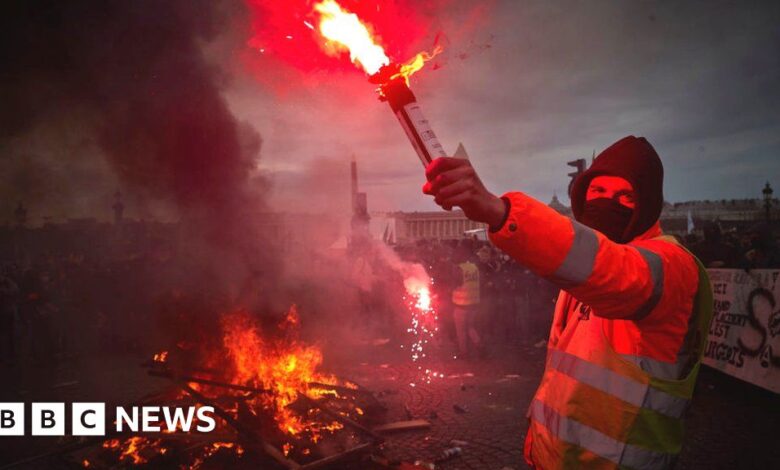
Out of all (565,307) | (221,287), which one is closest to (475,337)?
(221,287)

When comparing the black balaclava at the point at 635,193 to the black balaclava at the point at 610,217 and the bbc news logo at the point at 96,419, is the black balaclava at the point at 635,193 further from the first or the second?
the bbc news logo at the point at 96,419

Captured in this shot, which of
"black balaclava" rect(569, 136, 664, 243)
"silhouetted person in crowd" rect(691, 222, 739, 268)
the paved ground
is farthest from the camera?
"silhouetted person in crowd" rect(691, 222, 739, 268)

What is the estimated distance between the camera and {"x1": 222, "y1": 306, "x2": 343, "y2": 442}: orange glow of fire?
5.14 metres

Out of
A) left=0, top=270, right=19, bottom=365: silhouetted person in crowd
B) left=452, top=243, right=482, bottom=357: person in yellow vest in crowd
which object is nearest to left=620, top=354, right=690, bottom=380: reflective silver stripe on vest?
left=452, top=243, right=482, bottom=357: person in yellow vest in crowd

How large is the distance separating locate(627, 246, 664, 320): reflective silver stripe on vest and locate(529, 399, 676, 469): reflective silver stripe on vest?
0.60m

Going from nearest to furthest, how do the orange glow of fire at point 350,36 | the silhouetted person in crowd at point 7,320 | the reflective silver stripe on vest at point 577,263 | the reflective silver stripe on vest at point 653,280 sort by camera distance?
the reflective silver stripe on vest at point 577,263
the reflective silver stripe on vest at point 653,280
the orange glow of fire at point 350,36
the silhouetted person in crowd at point 7,320

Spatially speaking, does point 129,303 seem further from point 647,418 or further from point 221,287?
point 647,418

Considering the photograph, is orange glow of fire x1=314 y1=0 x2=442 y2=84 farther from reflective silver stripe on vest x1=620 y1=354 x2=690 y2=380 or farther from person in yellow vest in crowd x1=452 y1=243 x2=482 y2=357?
person in yellow vest in crowd x1=452 y1=243 x2=482 y2=357

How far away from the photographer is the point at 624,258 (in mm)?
1386

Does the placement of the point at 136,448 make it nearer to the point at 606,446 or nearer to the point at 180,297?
the point at 180,297

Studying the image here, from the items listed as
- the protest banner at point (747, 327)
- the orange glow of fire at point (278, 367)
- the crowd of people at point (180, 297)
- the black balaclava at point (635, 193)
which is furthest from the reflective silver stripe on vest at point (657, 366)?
the crowd of people at point (180, 297)

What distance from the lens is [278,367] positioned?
20.0 feet

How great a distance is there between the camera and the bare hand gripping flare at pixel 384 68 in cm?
159

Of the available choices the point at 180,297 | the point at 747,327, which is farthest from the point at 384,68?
the point at 747,327
